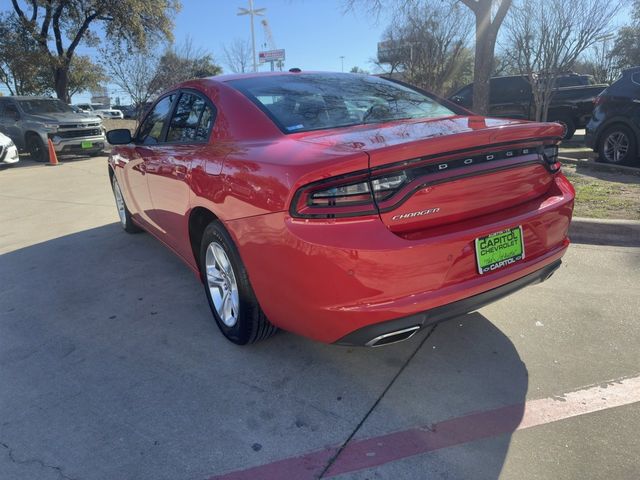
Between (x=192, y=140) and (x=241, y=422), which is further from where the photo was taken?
(x=192, y=140)

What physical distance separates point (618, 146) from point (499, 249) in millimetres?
7236

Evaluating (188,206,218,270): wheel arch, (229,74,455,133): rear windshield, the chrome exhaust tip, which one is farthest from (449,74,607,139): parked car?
the chrome exhaust tip

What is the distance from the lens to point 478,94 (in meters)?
9.43

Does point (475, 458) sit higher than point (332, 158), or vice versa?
point (332, 158)

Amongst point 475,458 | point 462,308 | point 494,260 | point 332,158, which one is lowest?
point 475,458

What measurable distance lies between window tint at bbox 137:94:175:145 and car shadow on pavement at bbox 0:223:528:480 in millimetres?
1431

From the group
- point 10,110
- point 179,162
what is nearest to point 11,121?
point 10,110

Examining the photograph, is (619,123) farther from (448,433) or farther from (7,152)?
(7,152)

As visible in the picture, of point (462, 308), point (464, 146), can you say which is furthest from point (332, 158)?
point (462, 308)

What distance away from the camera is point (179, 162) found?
3.35 meters

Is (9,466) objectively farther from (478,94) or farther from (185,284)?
(478,94)

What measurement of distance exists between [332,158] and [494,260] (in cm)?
94

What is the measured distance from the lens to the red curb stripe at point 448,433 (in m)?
2.08

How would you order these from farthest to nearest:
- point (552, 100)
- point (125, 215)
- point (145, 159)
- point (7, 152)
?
point (552, 100)
point (7, 152)
point (125, 215)
point (145, 159)
